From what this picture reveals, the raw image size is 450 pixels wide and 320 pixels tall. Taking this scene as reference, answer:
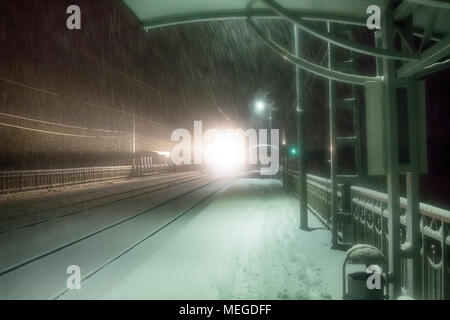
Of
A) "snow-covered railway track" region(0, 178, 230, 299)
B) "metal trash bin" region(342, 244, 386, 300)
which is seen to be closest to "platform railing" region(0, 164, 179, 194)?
"snow-covered railway track" region(0, 178, 230, 299)

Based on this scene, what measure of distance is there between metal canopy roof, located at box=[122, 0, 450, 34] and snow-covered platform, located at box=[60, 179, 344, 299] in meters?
3.41

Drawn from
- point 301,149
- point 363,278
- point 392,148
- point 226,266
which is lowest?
point 226,266

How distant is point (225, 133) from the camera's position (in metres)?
61.1

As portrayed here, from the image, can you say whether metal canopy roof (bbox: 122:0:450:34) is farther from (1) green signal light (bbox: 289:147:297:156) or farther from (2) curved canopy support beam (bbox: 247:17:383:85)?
(1) green signal light (bbox: 289:147:297:156)

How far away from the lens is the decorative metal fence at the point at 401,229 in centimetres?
371

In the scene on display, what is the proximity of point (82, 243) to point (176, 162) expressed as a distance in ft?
193

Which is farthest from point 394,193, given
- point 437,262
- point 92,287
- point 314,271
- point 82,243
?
point 82,243

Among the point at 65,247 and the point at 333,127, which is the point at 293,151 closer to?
the point at 333,127

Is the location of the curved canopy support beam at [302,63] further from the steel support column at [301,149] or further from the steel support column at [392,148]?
the steel support column at [301,149]

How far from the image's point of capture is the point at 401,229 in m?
5.03

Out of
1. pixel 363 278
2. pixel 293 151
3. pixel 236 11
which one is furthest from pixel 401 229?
pixel 293 151

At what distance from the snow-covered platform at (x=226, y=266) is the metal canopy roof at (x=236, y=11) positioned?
11.2 ft

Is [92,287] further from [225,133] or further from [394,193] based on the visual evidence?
[225,133]

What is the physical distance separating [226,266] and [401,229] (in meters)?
2.72
